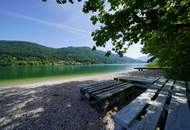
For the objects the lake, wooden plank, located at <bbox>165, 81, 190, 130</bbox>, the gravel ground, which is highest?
wooden plank, located at <bbox>165, 81, 190, 130</bbox>

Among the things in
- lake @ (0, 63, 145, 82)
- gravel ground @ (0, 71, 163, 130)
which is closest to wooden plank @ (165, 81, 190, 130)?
gravel ground @ (0, 71, 163, 130)

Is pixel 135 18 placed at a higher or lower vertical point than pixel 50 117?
higher

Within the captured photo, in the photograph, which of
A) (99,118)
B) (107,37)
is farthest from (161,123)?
(107,37)

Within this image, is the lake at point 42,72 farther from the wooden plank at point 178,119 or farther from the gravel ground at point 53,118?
the wooden plank at point 178,119

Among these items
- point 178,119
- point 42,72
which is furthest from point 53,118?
point 42,72

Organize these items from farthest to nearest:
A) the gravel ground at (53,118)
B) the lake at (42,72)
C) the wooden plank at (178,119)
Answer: the lake at (42,72)
the gravel ground at (53,118)
the wooden plank at (178,119)

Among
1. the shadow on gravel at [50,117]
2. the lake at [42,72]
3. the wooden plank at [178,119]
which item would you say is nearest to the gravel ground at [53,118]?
the shadow on gravel at [50,117]

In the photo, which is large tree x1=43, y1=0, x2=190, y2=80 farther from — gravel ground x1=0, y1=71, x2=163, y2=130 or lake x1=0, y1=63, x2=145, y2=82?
lake x1=0, y1=63, x2=145, y2=82

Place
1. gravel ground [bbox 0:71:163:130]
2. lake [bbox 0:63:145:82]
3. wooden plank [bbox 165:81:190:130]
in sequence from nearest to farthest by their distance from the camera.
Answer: wooden plank [bbox 165:81:190:130], gravel ground [bbox 0:71:163:130], lake [bbox 0:63:145:82]

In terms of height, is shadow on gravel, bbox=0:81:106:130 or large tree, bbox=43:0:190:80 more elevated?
large tree, bbox=43:0:190:80

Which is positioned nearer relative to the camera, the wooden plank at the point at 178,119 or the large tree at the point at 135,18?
the wooden plank at the point at 178,119

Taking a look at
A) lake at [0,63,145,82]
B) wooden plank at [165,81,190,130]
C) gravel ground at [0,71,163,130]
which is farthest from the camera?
lake at [0,63,145,82]

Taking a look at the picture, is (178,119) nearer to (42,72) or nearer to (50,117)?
(50,117)

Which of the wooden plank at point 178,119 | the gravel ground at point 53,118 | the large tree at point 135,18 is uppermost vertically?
the large tree at point 135,18
